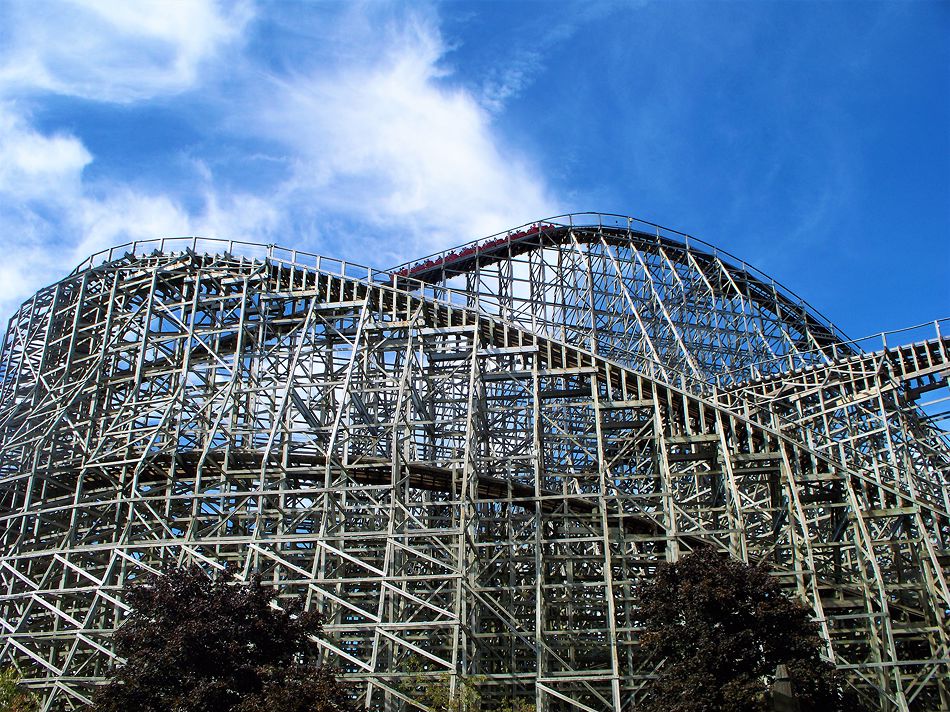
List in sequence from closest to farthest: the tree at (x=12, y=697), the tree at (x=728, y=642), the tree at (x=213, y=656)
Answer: the tree at (x=213, y=656) < the tree at (x=728, y=642) < the tree at (x=12, y=697)

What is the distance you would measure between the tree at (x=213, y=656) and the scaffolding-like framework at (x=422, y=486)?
8.32 ft

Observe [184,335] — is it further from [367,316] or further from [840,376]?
[840,376]

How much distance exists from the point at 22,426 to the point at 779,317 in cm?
2563

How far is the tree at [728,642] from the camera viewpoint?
15719 millimetres

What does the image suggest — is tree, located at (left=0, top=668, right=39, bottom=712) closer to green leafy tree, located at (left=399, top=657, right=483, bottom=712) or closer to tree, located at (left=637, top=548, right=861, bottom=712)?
green leafy tree, located at (left=399, top=657, right=483, bottom=712)

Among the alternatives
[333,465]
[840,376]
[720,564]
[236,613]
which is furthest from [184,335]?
[840,376]

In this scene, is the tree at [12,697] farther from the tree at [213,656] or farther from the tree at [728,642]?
the tree at [728,642]

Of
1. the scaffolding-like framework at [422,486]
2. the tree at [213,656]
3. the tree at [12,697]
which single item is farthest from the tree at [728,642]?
the tree at [12,697]

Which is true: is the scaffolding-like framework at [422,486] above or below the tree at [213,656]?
above

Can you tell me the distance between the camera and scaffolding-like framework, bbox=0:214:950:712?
66.4 ft

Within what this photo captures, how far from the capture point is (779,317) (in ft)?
117

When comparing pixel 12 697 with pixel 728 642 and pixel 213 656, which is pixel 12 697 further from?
pixel 728 642

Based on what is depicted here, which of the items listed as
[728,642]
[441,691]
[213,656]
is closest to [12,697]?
[213,656]

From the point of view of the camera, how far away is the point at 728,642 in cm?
1608
